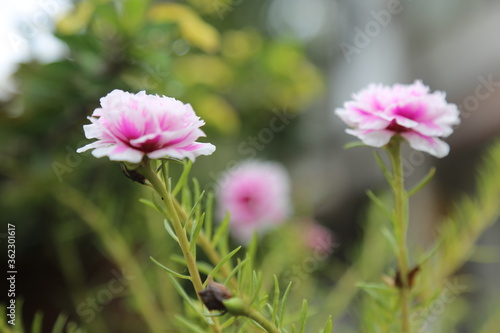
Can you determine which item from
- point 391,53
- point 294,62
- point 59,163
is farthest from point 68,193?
point 391,53

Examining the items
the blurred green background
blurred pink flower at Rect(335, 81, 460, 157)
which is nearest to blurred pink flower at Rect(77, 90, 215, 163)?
blurred pink flower at Rect(335, 81, 460, 157)

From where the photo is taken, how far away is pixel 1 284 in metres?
0.49

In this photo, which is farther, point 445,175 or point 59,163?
point 445,175

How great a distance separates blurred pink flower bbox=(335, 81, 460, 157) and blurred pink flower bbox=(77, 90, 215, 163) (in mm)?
71

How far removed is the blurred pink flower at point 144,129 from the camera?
0.15m

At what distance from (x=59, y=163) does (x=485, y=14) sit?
780mm

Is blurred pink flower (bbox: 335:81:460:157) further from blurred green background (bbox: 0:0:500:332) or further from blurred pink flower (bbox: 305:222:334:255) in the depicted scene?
blurred pink flower (bbox: 305:222:334:255)

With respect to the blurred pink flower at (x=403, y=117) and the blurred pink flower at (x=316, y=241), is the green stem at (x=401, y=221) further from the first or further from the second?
the blurred pink flower at (x=316, y=241)

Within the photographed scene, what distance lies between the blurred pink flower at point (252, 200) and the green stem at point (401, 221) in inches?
10.1

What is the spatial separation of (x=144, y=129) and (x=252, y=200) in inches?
13.1

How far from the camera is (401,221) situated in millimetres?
201

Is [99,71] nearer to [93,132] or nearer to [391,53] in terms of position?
[93,132]

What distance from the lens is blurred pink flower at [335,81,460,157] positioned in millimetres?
184

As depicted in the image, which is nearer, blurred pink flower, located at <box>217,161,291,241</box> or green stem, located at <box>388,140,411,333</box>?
green stem, located at <box>388,140,411,333</box>
